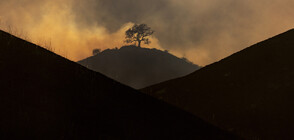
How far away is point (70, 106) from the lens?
618 cm

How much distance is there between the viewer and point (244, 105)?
55.1 ft

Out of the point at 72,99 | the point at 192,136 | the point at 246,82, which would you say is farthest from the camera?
the point at 246,82

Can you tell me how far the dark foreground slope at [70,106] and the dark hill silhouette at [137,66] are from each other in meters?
113

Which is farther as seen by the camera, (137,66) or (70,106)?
(137,66)

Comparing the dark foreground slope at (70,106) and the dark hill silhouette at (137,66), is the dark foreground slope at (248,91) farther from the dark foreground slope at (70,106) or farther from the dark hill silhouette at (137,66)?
the dark hill silhouette at (137,66)

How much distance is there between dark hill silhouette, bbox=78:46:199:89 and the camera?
12912 centimetres

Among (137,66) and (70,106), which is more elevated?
(137,66)

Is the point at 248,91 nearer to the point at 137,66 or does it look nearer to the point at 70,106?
the point at 70,106

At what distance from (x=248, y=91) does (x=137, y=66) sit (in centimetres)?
12005

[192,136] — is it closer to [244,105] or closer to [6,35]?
[6,35]

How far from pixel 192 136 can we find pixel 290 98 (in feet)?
40.4

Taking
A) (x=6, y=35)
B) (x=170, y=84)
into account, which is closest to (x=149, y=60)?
(x=170, y=84)

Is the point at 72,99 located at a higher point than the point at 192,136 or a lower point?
higher

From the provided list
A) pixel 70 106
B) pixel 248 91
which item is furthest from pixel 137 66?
pixel 70 106
